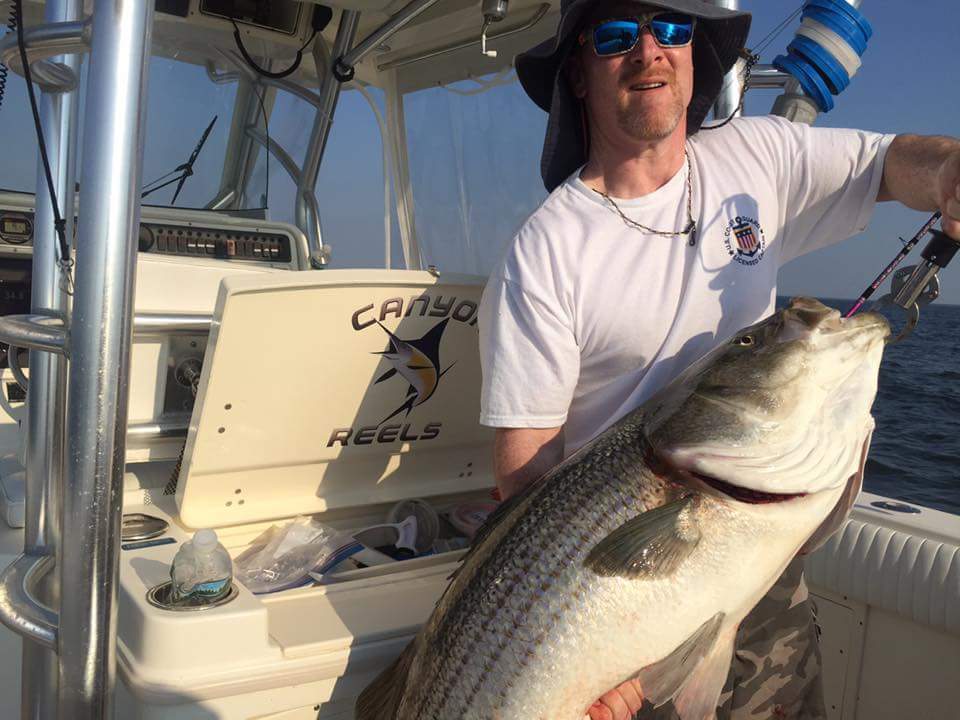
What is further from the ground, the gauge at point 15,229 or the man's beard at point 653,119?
the man's beard at point 653,119

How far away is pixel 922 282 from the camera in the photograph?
6.98 ft

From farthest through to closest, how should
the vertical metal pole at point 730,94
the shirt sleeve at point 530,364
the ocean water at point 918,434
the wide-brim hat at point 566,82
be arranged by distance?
1. the ocean water at point 918,434
2. the vertical metal pole at point 730,94
3. the wide-brim hat at point 566,82
4. the shirt sleeve at point 530,364

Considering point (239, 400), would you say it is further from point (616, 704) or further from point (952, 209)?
point (952, 209)

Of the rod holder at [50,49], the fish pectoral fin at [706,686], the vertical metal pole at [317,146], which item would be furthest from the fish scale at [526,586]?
the vertical metal pole at [317,146]

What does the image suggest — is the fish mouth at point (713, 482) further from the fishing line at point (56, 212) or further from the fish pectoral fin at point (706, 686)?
the fishing line at point (56, 212)

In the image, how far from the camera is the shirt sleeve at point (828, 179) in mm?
2607

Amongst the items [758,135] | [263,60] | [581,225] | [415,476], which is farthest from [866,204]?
[263,60]

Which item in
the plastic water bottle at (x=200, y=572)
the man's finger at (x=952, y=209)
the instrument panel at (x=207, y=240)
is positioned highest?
the man's finger at (x=952, y=209)

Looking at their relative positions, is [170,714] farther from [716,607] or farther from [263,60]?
[263,60]

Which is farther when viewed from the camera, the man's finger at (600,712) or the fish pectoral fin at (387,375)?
the fish pectoral fin at (387,375)

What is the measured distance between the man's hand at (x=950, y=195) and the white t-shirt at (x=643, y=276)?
413 millimetres

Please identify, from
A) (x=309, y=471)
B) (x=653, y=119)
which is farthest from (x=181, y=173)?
(x=653, y=119)

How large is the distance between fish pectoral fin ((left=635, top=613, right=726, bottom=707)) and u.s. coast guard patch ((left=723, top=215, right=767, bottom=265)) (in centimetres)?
111

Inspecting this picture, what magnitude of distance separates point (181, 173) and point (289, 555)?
111 inches
